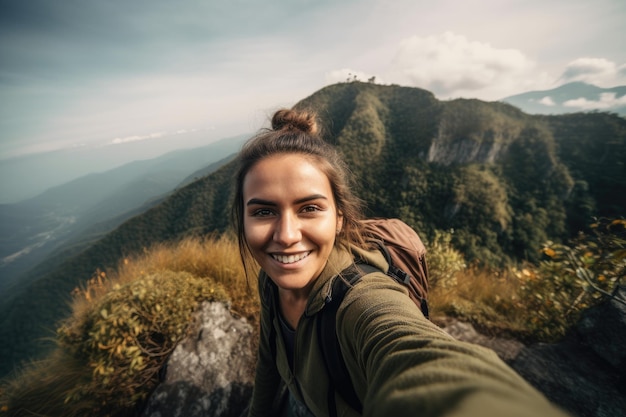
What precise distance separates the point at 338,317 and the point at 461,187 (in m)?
62.8

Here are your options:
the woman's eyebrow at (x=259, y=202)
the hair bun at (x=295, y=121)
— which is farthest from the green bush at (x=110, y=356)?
the hair bun at (x=295, y=121)

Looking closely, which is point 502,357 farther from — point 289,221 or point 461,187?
point 461,187

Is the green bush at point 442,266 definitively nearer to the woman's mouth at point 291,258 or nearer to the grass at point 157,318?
the grass at point 157,318

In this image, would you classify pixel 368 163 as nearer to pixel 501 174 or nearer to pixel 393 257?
pixel 501 174

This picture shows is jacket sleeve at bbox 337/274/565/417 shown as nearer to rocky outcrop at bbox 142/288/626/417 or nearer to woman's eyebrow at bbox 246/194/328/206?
woman's eyebrow at bbox 246/194/328/206

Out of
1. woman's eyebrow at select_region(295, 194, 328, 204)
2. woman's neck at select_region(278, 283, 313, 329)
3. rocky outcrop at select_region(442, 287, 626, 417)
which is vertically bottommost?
rocky outcrop at select_region(442, 287, 626, 417)

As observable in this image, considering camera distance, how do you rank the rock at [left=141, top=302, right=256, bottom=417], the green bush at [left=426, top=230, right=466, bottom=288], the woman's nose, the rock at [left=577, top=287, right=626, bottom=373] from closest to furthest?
1. the woman's nose
2. the rock at [left=577, top=287, right=626, bottom=373]
3. the rock at [left=141, top=302, right=256, bottom=417]
4. the green bush at [left=426, top=230, right=466, bottom=288]

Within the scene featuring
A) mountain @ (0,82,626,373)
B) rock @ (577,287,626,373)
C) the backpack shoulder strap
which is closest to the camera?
the backpack shoulder strap

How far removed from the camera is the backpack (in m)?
1.26

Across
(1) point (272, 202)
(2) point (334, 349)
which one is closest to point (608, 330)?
(2) point (334, 349)

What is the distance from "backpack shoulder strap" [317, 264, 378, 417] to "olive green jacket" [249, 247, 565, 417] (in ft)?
0.10

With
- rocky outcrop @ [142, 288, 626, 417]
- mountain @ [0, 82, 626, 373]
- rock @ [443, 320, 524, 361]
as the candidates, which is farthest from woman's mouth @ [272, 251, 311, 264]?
mountain @ [0, 82, 626, 373]

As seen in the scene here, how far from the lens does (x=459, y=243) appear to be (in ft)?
144

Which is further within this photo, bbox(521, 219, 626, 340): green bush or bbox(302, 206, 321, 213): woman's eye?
bbox(521, 219, 626, 340): green bush
